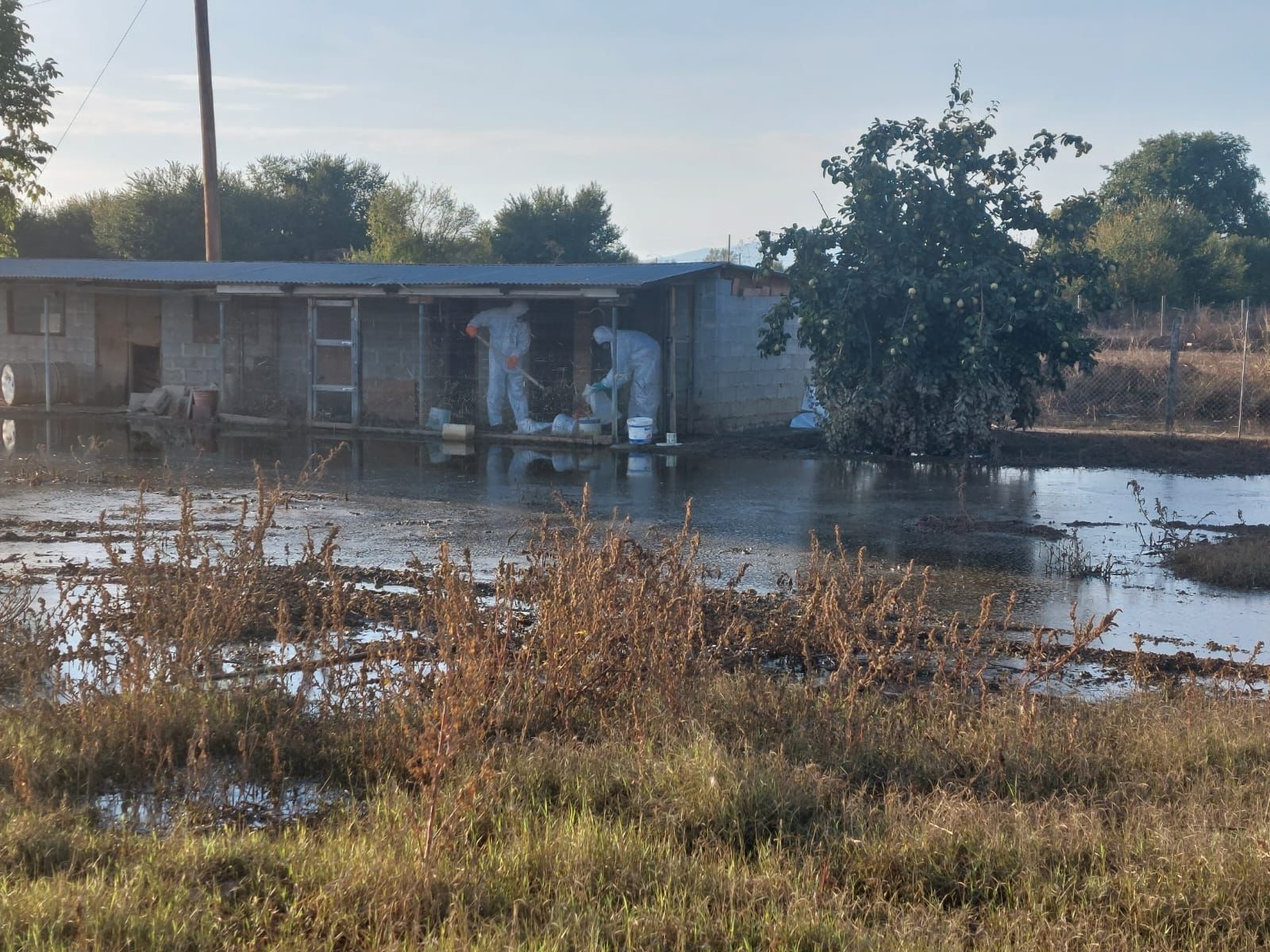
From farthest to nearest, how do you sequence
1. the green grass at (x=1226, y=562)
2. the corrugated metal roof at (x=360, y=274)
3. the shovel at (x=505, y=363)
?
the shovel at (x=505, y=363) → the corrugated metal roof at (x=360, y=274) → the green grass at (x=1226, y=562)

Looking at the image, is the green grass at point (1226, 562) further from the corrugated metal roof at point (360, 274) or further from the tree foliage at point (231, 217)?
the tree foliage at point (231, 217)

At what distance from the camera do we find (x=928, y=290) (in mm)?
20312

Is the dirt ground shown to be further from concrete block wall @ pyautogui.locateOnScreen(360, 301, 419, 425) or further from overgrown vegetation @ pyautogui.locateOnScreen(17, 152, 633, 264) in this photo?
overgrown vegetation @ pyautogui.locateOnScreen(17, 152, 633, 264)

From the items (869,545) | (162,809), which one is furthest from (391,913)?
(869,545)

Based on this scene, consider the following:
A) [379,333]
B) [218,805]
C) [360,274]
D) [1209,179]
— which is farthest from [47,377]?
[1209,179]

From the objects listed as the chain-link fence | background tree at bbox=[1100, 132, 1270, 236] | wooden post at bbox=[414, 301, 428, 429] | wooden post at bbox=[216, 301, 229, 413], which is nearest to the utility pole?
wooden post at bbox=[216, 301, 229, 413]

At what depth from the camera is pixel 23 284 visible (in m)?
29.3

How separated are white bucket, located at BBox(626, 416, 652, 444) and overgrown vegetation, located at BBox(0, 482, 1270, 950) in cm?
1390

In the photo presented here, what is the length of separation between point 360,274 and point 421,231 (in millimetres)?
27535

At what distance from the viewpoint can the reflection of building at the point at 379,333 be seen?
23188 millimetres

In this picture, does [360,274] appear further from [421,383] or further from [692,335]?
[692,335]

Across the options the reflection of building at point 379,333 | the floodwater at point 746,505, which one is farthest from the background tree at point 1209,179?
the floodwater at point 746,505

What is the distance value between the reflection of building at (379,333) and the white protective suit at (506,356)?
30 centimetres

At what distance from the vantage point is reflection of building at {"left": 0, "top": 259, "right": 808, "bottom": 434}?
23.2 metres
